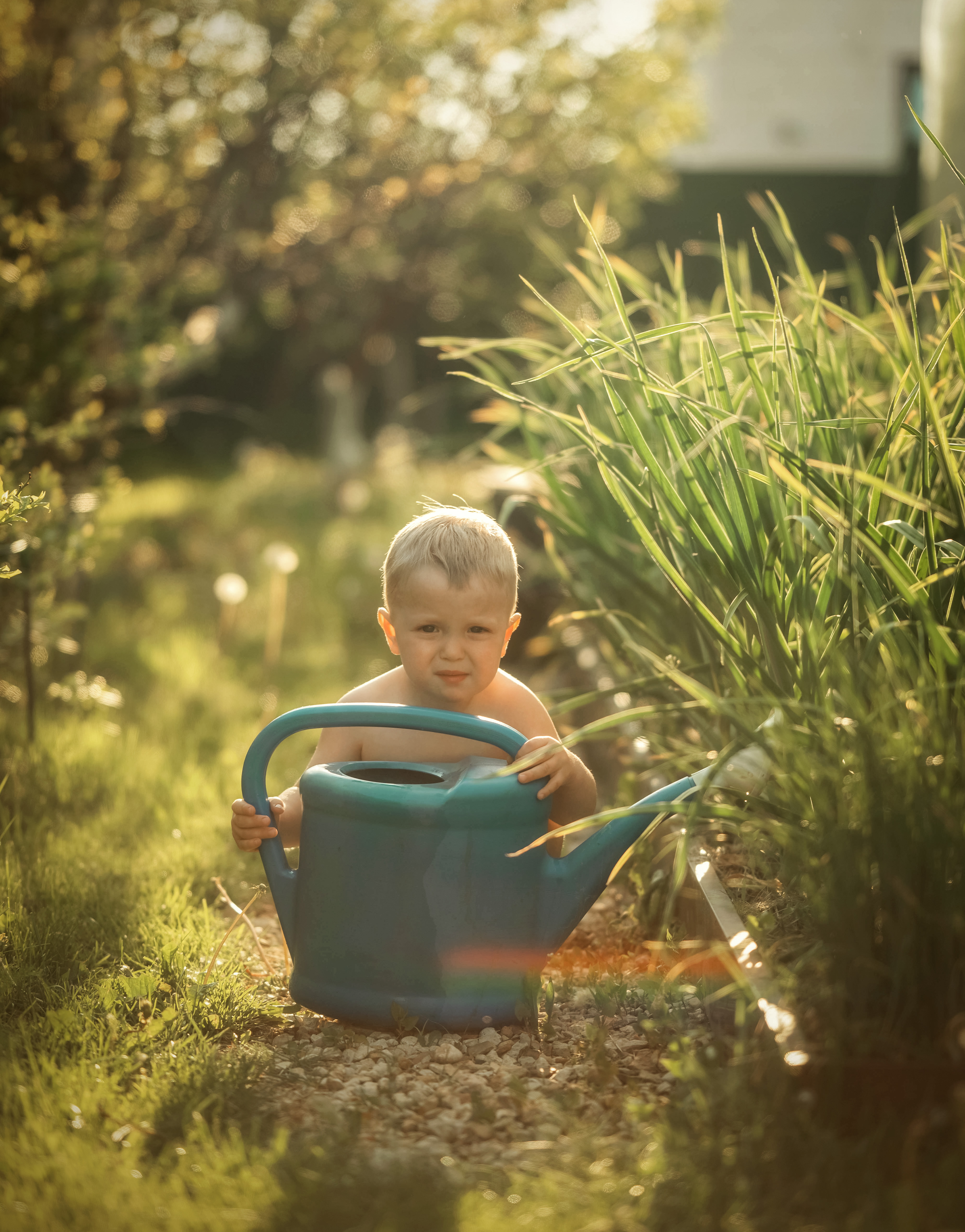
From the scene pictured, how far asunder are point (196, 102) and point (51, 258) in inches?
80.1

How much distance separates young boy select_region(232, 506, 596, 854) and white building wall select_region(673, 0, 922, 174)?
27.6 feet

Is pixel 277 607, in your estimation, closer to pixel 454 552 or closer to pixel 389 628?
pixel 389 628

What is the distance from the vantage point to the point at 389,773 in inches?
75.1

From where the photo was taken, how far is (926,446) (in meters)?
1.61

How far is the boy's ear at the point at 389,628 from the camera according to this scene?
1.97 meters

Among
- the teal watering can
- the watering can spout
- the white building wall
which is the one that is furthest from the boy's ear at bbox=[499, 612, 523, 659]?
the white building wall

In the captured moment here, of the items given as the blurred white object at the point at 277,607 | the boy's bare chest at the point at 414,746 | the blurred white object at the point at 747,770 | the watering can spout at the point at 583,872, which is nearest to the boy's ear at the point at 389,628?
the boy's bare chest at the point at 414,746

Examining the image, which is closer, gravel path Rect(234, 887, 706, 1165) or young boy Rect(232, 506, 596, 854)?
gravel path Rect(234, 887, 706, 1165)

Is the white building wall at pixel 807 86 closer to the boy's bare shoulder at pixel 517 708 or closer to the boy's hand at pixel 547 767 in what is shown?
the boy's bare shoulder at pixel 517 708

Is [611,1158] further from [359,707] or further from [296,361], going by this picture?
[296,361]

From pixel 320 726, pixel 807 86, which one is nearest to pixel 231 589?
pixel 320 726

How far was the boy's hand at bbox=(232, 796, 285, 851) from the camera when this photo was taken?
70.6 inches

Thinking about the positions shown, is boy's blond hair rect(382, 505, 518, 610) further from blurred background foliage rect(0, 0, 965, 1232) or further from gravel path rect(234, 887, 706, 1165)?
gravel path rect(234, 887, 706, 1165)

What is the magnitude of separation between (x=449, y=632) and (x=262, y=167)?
418cm
